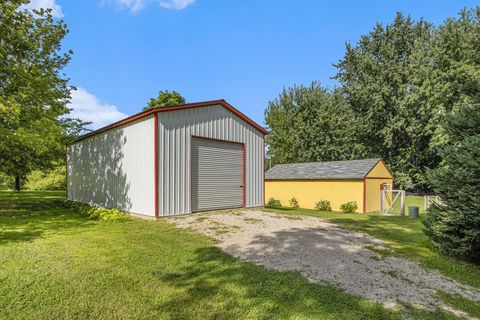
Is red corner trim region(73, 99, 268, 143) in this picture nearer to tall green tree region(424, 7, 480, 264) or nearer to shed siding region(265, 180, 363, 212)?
tall green tree region(424, 7, 480, 264)

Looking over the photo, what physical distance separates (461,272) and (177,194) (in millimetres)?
8379

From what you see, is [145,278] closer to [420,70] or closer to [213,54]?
[213,54]

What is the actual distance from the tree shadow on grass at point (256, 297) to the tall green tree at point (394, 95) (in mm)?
26360

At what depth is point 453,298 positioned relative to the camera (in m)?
4.18

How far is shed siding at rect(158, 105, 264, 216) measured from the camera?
9.49 m

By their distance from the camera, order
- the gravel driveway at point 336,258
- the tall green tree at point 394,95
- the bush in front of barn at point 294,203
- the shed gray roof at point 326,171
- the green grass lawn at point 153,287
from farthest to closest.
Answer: the tall green tree at point 394,95, the bush in front of barn at point 294,203, the shed gray roof at point 326,171, the gravel driveway at point 336,258, the green grass lawn at point 153,287

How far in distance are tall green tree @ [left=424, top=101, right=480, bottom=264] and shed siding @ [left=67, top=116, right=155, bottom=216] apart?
863 cm

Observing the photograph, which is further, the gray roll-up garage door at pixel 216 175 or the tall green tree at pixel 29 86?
the gray roll-up garage door at pixel 216 175

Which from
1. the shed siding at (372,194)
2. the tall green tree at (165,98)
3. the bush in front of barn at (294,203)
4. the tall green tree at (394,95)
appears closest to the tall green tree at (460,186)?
the shed siding at (372,194)

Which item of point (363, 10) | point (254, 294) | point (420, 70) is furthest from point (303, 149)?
point (254, 294)

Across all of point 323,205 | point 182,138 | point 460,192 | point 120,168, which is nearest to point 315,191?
point 323,205

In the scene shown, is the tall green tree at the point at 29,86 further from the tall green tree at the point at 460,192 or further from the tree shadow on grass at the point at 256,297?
the tall green tree at the point at 460,192

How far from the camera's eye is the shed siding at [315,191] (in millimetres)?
17250

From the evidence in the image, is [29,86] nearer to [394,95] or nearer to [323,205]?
[323,205]
